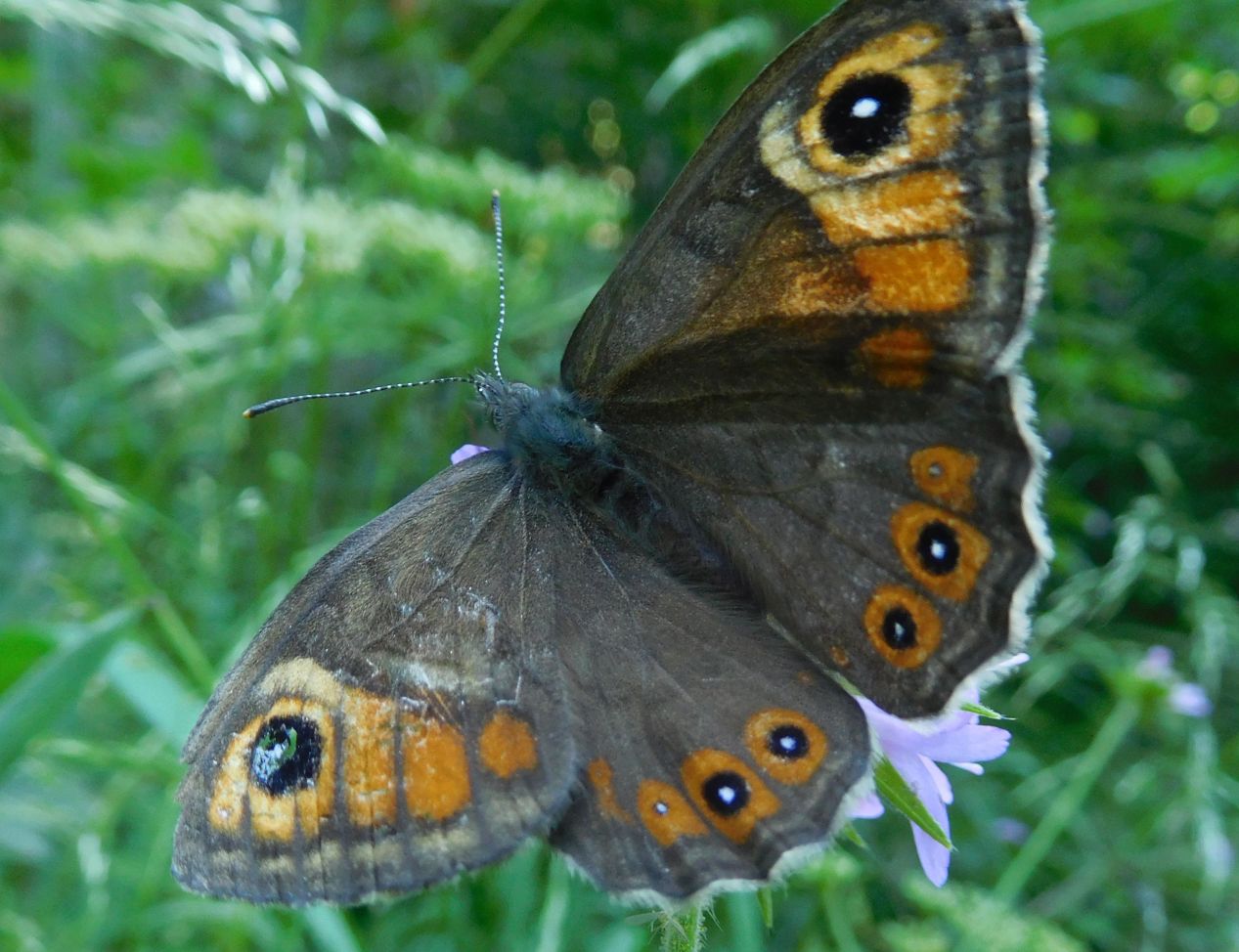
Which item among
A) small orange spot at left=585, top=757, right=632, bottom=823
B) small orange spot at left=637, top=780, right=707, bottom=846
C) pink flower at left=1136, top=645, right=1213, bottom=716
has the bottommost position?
pink flower at left=1136, top=645, right=1213, bottom=716

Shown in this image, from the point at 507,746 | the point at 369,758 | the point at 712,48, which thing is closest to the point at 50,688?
the point at 369,758

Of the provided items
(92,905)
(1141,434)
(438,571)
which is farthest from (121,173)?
(1141,434)

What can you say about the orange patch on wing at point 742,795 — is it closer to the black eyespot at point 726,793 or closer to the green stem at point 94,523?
the black eyespot at point 726,793

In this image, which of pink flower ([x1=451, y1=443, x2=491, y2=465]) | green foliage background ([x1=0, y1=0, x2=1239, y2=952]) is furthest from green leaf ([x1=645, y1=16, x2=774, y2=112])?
pink flower ([x1=451, y1=443, x2=491, y2=465])

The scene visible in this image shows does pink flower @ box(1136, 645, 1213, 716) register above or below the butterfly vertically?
below

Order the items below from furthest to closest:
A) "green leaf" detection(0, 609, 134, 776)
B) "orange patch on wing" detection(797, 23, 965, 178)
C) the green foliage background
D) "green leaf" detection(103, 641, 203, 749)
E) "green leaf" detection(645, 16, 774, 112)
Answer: "green leaf" detection(645, 16, 774, 112)
the green foliage background
"green leaf" detection(103, 641, 203, 749)
"green leaf" detection(0, 609, 134, 776)
"orange patch on wing" detection(797, 23, 965, 178)

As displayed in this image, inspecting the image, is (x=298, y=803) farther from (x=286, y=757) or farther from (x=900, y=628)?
(x=900, y=628)

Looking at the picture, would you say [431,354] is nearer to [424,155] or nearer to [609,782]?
[424,155]

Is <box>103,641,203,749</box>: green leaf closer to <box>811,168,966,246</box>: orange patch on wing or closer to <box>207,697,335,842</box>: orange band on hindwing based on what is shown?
<box>207,697,335,842</box>: orange band on hindwing
